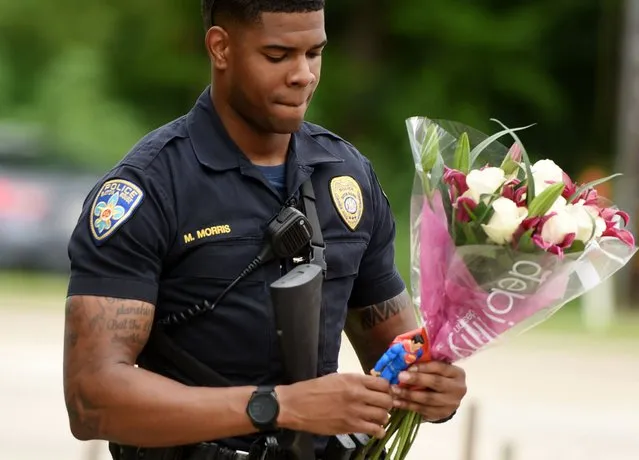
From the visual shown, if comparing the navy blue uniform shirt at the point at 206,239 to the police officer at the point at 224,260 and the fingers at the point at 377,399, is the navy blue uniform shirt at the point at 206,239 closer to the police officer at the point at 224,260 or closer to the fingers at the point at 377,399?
the police officer at the point at 224,260

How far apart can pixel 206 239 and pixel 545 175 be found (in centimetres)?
72

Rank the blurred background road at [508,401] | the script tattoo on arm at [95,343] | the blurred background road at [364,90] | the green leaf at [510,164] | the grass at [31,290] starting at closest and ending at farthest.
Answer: the script tattoo on arm at [95,343] < the green leaf at [510,164] < the blurred background road at [508,401] < the grass at [31,290] < the blurred background road at [364,90]

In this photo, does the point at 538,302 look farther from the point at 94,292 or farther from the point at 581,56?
the point at 581,56

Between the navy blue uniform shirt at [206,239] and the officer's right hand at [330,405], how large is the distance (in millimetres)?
199

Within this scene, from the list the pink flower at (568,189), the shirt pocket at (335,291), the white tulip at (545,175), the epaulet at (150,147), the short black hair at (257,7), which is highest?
the short black hair at (257,7)

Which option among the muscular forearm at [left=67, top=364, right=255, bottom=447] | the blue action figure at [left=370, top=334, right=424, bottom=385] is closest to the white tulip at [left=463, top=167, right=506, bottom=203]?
the blue action figure at [left=370, top=334, right=424, bottom=385]

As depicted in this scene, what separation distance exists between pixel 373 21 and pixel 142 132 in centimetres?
353

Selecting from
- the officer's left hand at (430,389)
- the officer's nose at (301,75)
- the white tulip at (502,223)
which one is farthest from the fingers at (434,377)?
the officer's nose at (301,75)

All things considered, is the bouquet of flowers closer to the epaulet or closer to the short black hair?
the short black hair

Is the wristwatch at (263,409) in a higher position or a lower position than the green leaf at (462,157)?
lower

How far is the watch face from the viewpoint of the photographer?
326cm

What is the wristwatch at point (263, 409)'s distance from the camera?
3260 mm

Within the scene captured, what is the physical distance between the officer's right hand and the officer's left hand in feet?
0.47

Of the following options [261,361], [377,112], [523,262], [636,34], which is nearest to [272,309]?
[261,361]
